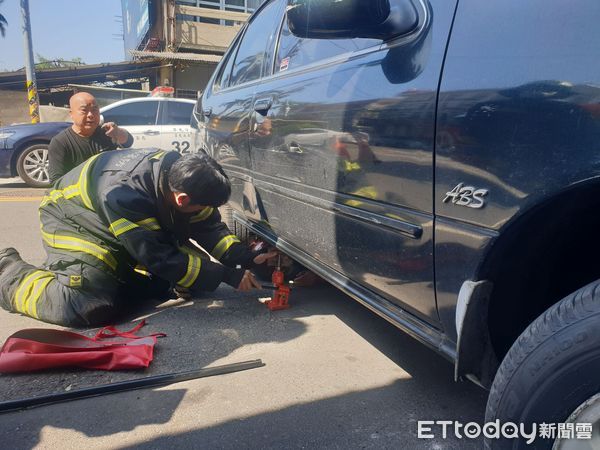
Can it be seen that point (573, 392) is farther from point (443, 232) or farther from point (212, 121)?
point (212, 121)

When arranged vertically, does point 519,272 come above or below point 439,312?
above

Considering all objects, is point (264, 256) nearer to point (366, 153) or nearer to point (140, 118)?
point (366, 153)

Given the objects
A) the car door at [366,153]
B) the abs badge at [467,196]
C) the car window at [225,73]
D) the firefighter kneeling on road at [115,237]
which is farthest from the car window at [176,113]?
the abs badge at [467,196]

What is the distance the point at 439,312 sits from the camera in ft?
4.46

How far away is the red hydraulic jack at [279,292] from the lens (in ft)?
9.03

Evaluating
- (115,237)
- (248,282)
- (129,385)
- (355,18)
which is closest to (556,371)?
(355,18)

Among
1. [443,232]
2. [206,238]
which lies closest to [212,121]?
[206,238]

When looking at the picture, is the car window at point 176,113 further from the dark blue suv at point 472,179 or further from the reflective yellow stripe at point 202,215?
the dark blue suv at point 472,179

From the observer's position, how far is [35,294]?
250cm

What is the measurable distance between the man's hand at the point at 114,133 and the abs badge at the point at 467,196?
3477 millimetres

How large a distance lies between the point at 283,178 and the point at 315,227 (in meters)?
0.35

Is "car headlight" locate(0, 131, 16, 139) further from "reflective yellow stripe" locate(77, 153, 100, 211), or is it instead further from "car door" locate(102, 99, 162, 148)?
"reflective yellow stripe" locate(77, 153, 100, 211)

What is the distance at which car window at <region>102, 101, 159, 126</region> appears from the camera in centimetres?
729

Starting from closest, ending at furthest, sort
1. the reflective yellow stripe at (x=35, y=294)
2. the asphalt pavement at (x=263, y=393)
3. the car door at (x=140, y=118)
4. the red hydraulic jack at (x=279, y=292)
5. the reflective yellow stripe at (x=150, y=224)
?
the asphalt pavement at (x=263, y=393)
the reflective yellow stripe at (x=150, y=224)
the reflective yellow stripe at (x=35, y=294)
the red hydraulic jack at (x=279, y=292)
the car door at (x=140, y=118)
